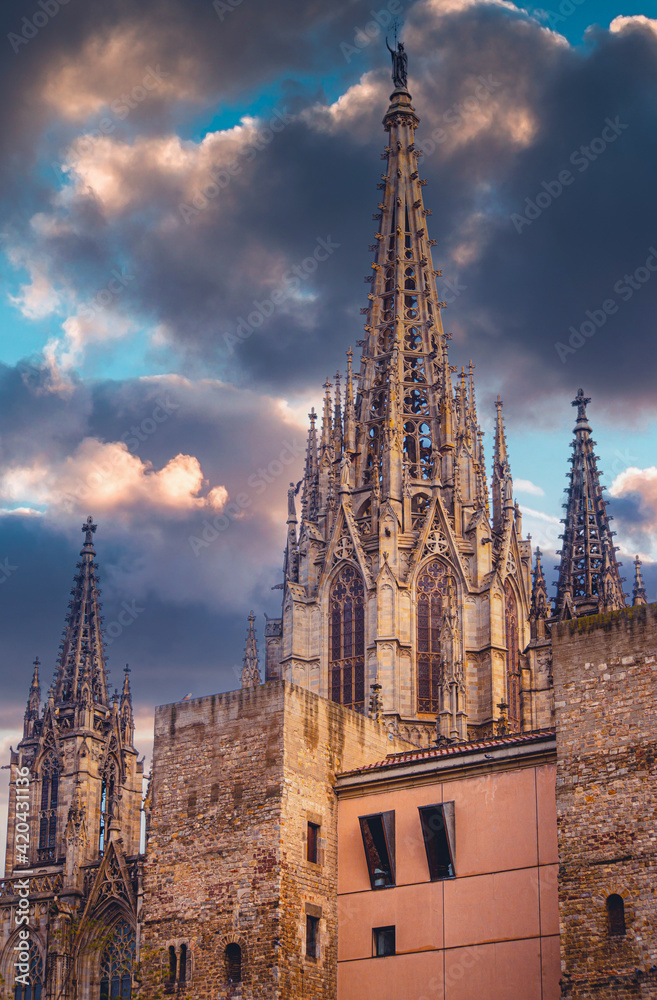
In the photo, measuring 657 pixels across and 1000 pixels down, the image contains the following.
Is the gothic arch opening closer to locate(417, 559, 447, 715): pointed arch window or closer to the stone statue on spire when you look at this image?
locate(417, 559, 447, 715): pointed arch window

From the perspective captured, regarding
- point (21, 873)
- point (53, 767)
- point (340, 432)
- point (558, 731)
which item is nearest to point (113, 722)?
point (53, 767)

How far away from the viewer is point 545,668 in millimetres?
79562

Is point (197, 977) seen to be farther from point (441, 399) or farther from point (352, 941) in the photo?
point (441, 399)

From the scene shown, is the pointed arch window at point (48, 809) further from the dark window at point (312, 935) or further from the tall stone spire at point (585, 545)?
the dark window at point (312, 935)

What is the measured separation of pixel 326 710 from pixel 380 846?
4.46 metres

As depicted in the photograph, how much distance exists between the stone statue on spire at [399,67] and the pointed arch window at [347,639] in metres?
30.2

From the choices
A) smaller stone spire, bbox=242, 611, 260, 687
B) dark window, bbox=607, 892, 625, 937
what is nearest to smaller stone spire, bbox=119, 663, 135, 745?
smaller stone spire, bbox=242, 611, 260, 687

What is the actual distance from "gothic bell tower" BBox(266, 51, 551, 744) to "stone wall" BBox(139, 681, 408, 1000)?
21.6 meters

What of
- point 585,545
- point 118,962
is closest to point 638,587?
point 585,545

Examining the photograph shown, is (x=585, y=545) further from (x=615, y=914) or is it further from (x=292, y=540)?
(x=615, y=914)

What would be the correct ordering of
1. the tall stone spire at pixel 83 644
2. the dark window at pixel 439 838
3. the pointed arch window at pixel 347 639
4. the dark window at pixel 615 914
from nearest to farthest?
the dark window at pixel 615 914 → the dark window at pixel 439 838 → the pointed arch window at pixel 347 639 → the tall stone spire at pixel 83 644

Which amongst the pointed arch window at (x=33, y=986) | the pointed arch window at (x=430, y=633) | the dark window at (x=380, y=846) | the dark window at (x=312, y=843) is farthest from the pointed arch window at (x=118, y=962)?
the dark window at (x=380, y=846)

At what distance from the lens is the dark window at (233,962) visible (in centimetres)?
4807

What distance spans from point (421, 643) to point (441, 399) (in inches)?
544
